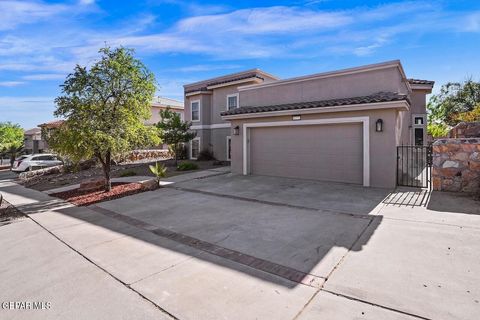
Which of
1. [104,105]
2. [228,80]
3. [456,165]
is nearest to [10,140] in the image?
[228,80]

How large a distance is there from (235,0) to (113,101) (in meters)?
6.20

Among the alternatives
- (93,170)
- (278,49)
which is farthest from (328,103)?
(93,170)

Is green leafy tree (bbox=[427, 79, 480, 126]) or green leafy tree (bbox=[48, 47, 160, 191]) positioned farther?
green leafy tree (bbox=[427, 79, 480, 126])

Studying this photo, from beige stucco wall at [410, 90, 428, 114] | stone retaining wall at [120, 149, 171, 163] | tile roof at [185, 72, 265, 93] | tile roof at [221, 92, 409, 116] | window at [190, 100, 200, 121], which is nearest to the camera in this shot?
tile roof at [221, 92, 409, 116]

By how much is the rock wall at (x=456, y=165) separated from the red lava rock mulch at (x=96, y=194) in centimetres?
1080

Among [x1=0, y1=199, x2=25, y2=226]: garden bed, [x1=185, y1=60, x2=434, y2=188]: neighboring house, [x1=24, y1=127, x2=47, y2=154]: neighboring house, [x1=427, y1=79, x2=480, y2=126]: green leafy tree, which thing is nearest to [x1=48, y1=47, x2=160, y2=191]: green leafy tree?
[x1=0, y1=199, x2=25, y2=226]: garden bed

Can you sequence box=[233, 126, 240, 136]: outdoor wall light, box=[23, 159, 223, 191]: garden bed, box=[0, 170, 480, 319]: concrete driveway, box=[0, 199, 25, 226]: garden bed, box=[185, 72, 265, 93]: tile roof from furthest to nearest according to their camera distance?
box=[185, 72, 265, 93]: tile roof
box=[23, 159, 223, 191]: garden bed
box=[233, 126, 240, 136]: outdoor wall light
box=[0, 199, 25, 226]: garden bed
box=[0, 170, 480, 319]: concrete driveway

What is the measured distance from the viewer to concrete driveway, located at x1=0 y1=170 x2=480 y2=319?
3070 millimetres

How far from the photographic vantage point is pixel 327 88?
1172 cm

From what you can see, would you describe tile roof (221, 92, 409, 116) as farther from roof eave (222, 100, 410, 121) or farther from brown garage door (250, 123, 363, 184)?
brown garage door (250, 123, 363, 184)

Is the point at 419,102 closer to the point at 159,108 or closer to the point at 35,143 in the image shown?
the point at 159,108

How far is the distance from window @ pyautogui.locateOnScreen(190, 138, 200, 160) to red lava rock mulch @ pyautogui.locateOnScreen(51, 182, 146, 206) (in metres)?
10.2

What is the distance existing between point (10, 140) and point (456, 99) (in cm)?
5775

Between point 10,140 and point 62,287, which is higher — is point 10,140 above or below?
above
